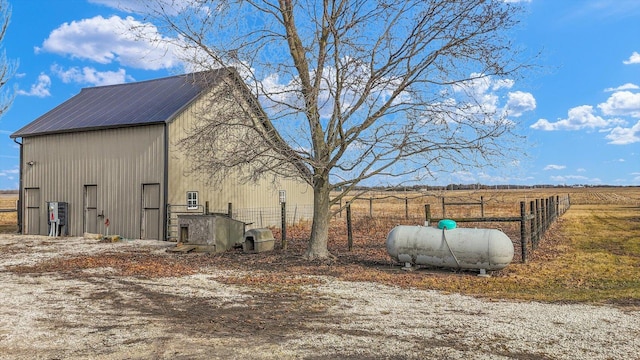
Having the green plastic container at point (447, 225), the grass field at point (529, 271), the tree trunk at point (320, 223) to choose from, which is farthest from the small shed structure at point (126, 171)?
the green plastic container at point (447, 225)

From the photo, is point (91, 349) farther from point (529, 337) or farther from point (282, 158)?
point (282, 158)

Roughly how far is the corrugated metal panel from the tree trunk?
9102mm

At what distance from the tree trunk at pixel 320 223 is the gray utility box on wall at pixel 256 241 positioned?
7.10 ft

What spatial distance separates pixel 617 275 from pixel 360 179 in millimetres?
6598

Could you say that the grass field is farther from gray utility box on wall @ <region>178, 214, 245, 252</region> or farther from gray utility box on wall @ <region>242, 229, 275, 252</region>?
gray utility box on wall @ <region>178, 214, 245, 252</region>

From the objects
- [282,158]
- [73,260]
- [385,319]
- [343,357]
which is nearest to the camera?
[343,357]

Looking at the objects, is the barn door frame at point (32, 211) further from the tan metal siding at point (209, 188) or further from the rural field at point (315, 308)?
the rural field at point (315, 308)

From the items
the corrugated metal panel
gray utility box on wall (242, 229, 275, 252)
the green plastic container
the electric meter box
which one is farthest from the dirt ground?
the electric meter box

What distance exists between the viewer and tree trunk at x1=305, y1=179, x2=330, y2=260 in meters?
14.0

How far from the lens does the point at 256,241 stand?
51.0 ft

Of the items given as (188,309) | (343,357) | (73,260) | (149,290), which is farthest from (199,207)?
(343,357)

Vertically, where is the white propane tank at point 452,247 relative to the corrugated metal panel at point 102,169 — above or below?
below

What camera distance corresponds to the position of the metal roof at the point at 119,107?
21609 millimetres

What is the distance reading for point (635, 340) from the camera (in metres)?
6.35
